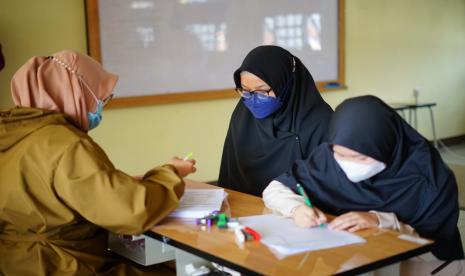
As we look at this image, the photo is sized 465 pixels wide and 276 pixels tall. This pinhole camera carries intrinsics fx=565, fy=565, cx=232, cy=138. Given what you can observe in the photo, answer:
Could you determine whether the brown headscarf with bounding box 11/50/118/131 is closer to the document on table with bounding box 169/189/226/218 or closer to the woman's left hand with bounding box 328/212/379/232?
the document on table with bounding box 169/189/226/218

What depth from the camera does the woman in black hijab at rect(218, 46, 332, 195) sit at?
101 inches

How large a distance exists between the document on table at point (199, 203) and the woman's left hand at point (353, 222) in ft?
1.40

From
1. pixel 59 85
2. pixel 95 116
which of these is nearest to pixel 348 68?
pixel 95 116

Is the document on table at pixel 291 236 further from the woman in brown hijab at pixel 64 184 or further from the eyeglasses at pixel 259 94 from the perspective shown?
the eyeglasses at pixel 259 94

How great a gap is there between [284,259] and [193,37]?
359cm

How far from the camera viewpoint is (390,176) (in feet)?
6.20

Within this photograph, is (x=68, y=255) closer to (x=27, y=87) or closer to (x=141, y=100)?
(x=27, y=87)

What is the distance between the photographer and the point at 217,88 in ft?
16.8

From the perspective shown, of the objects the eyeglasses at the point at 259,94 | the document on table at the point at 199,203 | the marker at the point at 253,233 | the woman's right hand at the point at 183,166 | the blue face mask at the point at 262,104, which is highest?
the eyeglasses at the point at 259,94

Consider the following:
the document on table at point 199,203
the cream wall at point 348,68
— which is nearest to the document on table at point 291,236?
the document on table at point 199,203

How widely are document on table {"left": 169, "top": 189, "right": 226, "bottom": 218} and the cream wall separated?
240 centimetres

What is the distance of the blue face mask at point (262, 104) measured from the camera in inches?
100

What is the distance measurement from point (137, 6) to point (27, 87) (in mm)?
2712

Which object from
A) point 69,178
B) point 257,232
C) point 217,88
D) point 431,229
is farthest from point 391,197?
point 217,88
